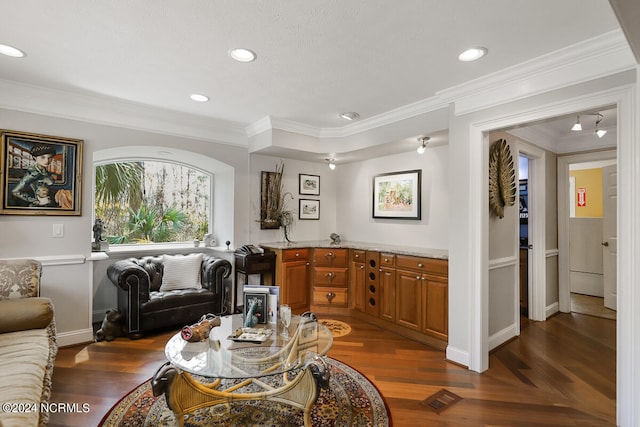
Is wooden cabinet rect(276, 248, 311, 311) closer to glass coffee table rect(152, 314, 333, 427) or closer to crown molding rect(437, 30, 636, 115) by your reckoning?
glass coffee table rect(152, 314, 333, 427)

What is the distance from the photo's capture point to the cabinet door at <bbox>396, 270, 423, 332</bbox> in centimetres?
337

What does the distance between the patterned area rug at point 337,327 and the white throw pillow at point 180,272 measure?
1639 mm

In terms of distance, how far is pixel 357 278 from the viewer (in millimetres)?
4141

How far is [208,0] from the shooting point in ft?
5.69

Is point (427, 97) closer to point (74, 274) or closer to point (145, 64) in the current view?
point (145, 64)

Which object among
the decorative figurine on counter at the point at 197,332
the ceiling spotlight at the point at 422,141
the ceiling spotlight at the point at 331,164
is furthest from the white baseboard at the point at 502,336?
the ceiling spotlight at the point at 331,164

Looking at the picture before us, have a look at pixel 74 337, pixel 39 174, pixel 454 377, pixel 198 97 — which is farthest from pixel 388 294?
pixel 39 174

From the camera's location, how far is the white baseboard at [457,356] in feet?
9.15

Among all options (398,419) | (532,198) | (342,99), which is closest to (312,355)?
(398,419)

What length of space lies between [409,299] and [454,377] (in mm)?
958

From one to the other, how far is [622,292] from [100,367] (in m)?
3.89

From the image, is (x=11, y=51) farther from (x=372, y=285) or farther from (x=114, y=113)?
(x=372, y=285)

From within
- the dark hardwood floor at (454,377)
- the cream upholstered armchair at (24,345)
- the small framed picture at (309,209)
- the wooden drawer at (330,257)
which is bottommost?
the dark hardwood floor at (454,377)

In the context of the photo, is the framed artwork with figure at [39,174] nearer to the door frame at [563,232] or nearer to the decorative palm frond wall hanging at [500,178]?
the decorative palm frond wall hanging at [500,178]
